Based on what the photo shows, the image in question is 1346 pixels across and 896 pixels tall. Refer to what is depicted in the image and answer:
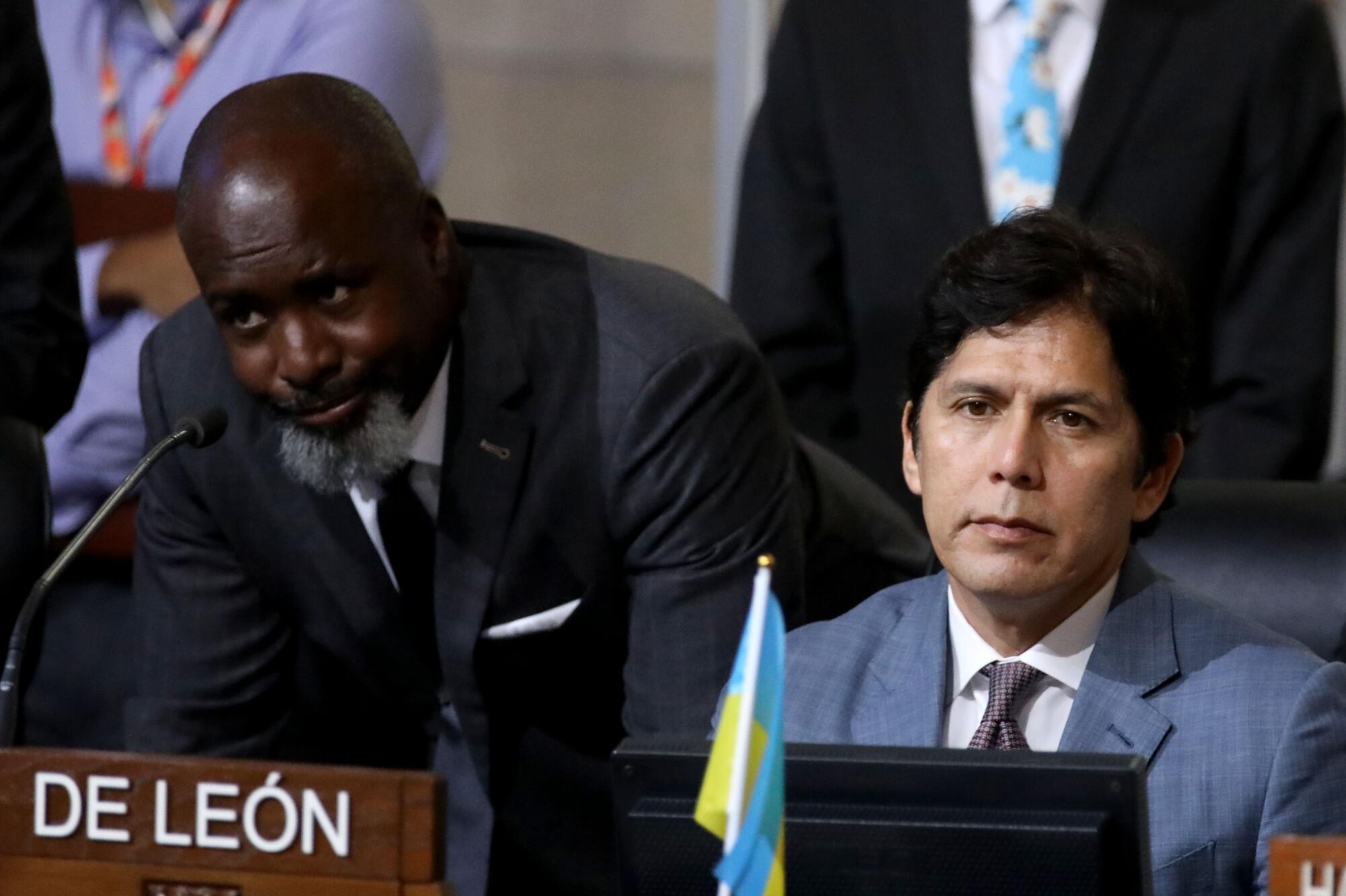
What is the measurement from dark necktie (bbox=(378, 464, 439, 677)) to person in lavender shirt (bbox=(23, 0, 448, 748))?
0.84 metres

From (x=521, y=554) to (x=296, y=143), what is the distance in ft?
1.77

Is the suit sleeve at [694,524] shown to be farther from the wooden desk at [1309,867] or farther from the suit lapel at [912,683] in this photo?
the wooden desk at [1309,867]

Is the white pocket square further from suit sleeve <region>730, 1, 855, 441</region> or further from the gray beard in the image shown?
suit sleeve <region>730, 1, 855, 441</region>

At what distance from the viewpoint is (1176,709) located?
71.5 inches

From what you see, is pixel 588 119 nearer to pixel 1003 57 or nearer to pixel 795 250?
pixel 795 250

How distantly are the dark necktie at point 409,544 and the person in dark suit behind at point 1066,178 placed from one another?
80 cm

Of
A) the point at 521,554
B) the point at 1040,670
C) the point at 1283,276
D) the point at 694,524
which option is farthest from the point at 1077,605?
the point at 1283,276

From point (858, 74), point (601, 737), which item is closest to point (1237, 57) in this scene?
point (858, 74)

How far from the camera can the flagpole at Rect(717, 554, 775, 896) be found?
4.26 ft

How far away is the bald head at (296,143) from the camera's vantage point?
86.7 inches

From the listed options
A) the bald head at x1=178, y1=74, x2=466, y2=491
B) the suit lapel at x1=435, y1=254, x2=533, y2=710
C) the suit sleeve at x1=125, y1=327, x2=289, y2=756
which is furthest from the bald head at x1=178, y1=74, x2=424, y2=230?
the suit sleeve at x1=125, y1=327, x2=289, y2=756

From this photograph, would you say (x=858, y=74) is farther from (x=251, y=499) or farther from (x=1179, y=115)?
(x=251, y=499)

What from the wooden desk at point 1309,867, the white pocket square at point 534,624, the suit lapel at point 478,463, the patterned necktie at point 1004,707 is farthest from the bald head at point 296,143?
the wooden desk at point 1309,867

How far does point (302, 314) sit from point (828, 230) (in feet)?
3.82
